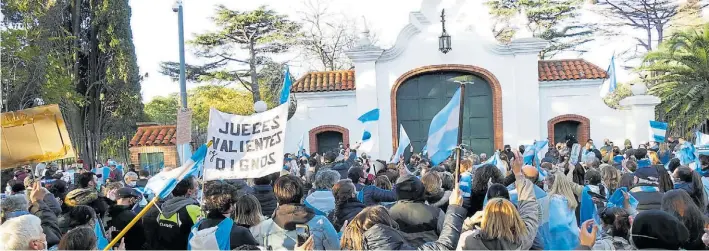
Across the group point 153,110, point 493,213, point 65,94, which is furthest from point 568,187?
point 153,110

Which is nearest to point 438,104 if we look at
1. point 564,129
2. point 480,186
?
point 564,129

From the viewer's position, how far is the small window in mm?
19719

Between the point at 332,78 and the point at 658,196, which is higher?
the point at 332,78

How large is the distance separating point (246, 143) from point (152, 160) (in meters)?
13.5

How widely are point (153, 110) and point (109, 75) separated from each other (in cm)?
3443

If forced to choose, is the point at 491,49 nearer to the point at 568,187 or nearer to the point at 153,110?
the point at 568,187

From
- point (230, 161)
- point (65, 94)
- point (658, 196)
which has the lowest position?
point (658, 196)


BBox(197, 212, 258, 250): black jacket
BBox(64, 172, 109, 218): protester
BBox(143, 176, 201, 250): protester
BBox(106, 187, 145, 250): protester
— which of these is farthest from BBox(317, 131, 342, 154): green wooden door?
BBox(197, 212, 258, 250): black jacket

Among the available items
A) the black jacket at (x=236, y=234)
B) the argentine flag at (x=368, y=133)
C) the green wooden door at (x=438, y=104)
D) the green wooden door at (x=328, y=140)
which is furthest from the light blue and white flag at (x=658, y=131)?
the black jacket at (x=236, y=234)

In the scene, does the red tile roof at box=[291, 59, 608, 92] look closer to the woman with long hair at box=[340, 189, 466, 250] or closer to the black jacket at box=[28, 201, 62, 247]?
the black jacket at box=[28, 201, 62, 247]

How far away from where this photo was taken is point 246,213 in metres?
5.31

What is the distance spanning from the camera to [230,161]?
7.08 meters

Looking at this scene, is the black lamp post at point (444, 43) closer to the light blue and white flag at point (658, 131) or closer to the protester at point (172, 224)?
the light blue and white flag at point (658, 131)

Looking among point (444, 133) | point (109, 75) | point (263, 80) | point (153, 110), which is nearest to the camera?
point (444, 133)
